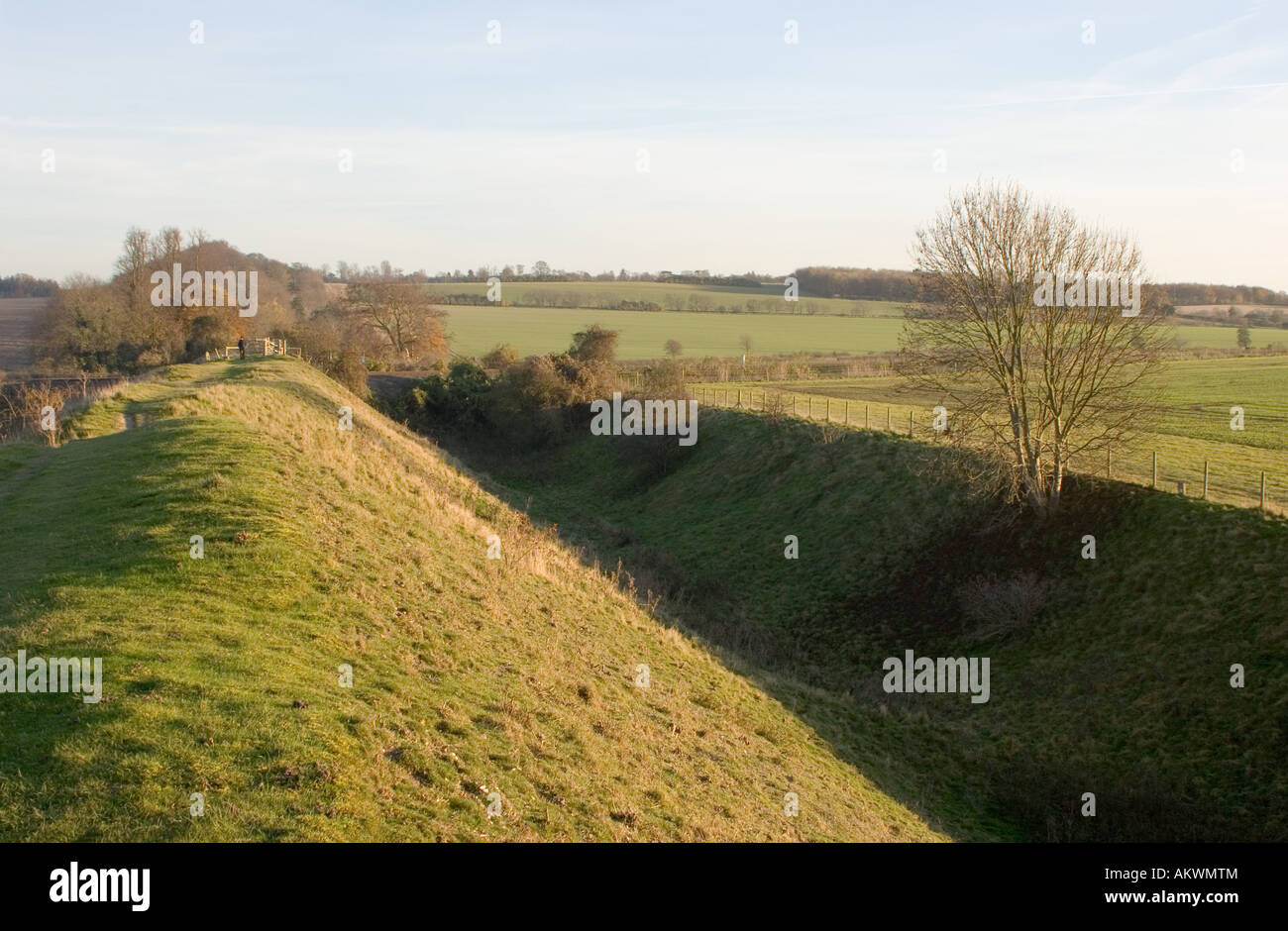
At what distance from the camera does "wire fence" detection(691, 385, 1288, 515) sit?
23.5 m

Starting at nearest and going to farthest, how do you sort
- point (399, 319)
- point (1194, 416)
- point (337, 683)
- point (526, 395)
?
point (337, 683), point (1194, 416), point (526, 395), point (399, 319)

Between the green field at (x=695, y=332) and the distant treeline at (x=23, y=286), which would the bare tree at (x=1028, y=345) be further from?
the distant treeline at (x=23, y=286)

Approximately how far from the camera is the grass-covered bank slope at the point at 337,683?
7.97 m

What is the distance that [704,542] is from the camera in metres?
35.7

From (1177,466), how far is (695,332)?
71.3 metres

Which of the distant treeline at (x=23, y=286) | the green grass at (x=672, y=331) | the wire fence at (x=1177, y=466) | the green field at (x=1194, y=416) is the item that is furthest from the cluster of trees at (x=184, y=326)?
the distant treeline at (x=23, y=286)

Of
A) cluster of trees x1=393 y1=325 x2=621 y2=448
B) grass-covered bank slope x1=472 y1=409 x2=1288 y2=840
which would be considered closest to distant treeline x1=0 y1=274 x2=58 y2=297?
cluster of trees x1=393 y1=325 x2=621 y2=448

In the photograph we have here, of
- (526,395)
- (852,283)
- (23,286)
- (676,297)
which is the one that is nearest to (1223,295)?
(852,283)

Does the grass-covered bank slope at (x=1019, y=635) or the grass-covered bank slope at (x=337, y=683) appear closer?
the grass-covered bank slope at (x=337, y=683)

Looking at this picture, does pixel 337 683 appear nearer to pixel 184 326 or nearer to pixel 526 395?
pixel 526 395

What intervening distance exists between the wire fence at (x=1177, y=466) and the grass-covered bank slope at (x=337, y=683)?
558 inches

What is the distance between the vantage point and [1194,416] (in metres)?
40.4

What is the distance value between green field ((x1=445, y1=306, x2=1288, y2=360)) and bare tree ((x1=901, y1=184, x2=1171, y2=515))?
176 feet

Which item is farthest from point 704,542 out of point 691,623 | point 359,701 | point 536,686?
point 359,701
